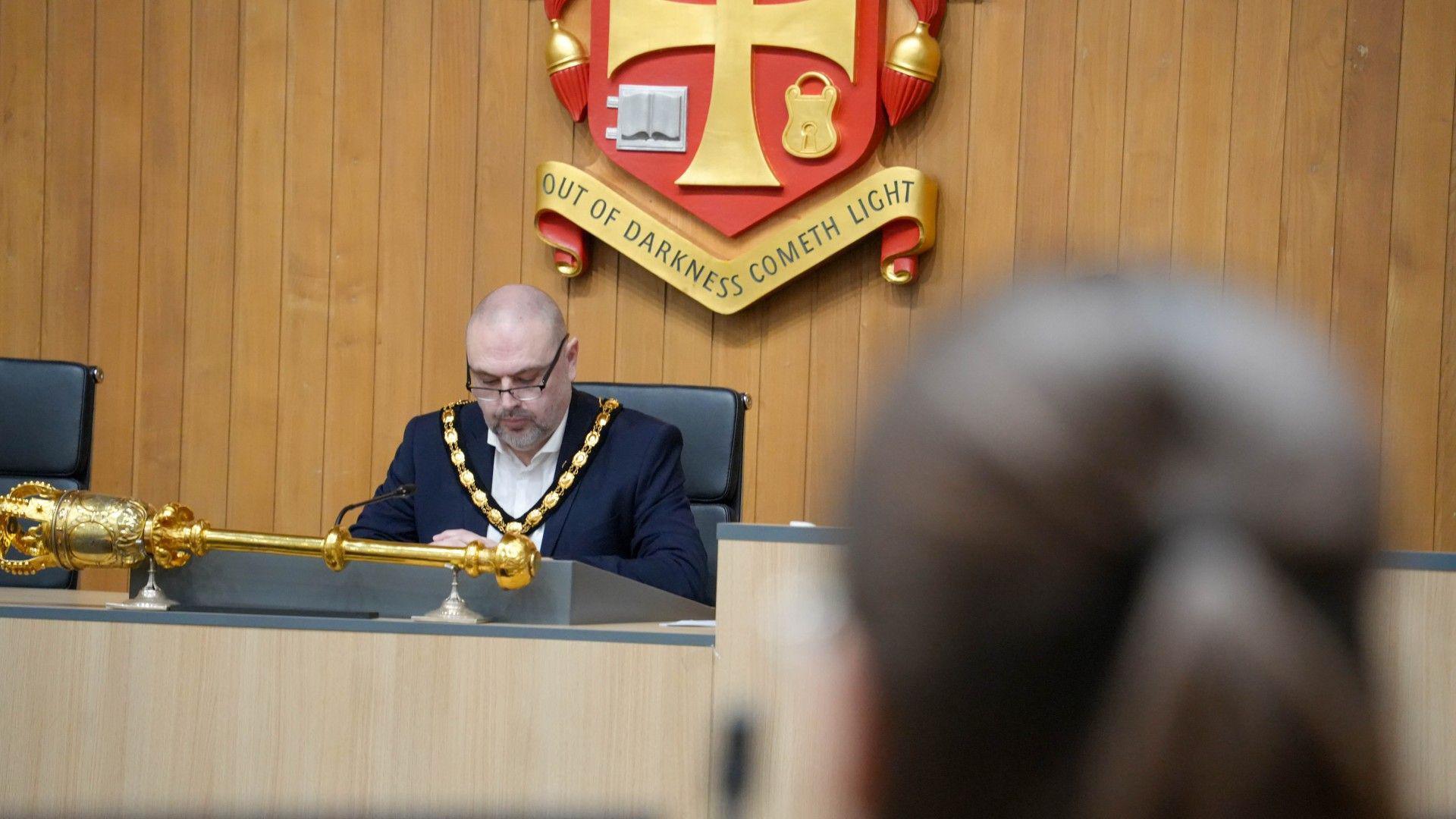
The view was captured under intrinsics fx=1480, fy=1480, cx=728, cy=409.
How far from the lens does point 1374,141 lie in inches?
131

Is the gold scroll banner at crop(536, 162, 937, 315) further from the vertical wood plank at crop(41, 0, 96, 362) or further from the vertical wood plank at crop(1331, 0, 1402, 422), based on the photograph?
the vertical wood plank at crop(41, 0, 96, 362)

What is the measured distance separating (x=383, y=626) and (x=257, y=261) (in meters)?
2.31

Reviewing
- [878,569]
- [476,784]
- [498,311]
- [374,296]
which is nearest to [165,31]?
[374,296]

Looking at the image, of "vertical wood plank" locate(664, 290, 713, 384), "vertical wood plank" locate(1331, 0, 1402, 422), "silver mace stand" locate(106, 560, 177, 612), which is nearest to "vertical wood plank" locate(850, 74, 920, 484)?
"vertical wood plank" locate(664, 290, 713, 384)

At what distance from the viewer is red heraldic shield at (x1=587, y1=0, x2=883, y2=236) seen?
346 centimetres

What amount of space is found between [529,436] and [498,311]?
0.25 meters

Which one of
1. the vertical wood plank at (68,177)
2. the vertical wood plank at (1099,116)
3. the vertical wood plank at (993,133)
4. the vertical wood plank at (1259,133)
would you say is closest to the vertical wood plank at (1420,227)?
the vertical wood plank at (1259,133)

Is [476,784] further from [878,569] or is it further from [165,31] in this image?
[165,31]

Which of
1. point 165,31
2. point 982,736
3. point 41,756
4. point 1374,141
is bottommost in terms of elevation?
point 41,756

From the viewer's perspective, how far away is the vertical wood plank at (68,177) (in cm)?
384

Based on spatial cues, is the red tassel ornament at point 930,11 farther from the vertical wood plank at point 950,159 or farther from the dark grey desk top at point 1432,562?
the dark grey desk top at point 1432,562

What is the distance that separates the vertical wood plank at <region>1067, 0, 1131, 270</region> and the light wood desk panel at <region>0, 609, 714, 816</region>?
2.09m

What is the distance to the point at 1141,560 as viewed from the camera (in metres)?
0.36

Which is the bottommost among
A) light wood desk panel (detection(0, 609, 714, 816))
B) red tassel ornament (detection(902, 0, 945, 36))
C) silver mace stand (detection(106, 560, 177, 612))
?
light wood desk panel (detection(0, 609, 714, 816))
